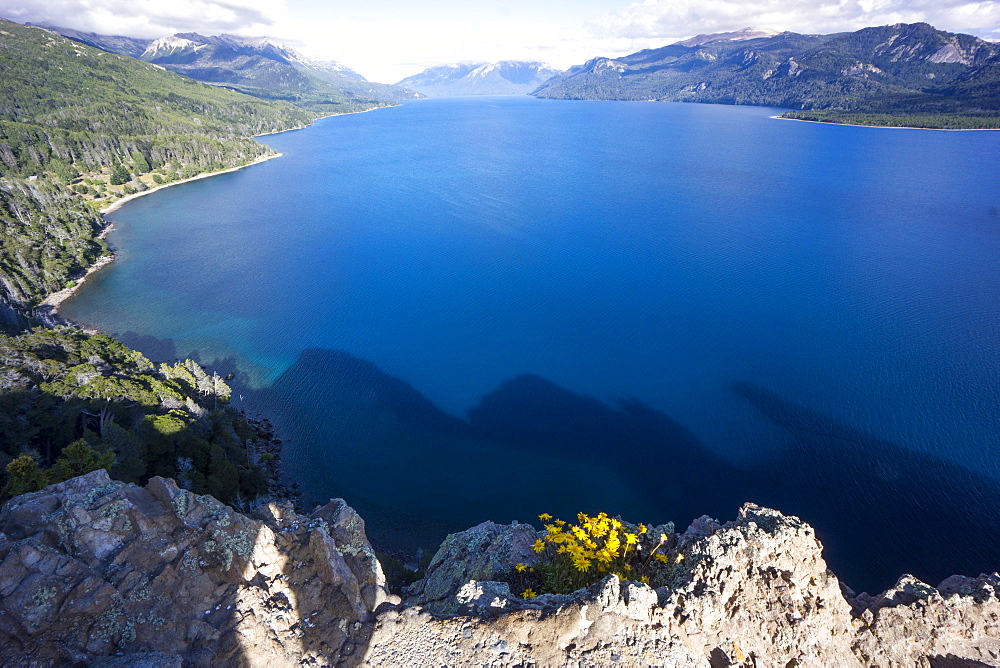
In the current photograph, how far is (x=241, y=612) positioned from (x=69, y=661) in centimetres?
288

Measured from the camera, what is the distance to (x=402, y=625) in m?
11.5

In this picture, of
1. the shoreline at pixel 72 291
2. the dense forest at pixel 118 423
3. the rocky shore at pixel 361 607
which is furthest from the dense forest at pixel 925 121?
the shoreline at pixel 72 291

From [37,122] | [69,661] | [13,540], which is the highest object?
[37,122]

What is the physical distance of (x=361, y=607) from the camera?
12031mm

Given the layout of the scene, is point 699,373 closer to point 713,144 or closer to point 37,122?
point 713,144

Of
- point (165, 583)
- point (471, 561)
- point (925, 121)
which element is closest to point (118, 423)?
point (165, 583)

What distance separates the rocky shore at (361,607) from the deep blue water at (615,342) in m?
15.8

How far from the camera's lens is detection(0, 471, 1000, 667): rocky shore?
9.82 meters

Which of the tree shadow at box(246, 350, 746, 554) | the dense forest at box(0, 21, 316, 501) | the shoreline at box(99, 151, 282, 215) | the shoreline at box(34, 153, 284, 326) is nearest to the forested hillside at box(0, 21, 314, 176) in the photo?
the dense forest at box(0, 21, 316, 501)

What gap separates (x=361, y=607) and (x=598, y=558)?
6.22 m

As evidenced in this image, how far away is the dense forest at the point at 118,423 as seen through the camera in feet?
76.3

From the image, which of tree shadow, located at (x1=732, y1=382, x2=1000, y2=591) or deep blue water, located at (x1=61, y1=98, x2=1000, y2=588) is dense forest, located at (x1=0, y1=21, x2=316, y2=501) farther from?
tree shadow, located at (x1=732, y1=382, x2=1000, y2=591)

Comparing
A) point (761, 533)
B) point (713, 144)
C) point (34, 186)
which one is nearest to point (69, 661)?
point (761, 533)

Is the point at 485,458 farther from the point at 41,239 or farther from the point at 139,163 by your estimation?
the point at 139,163
